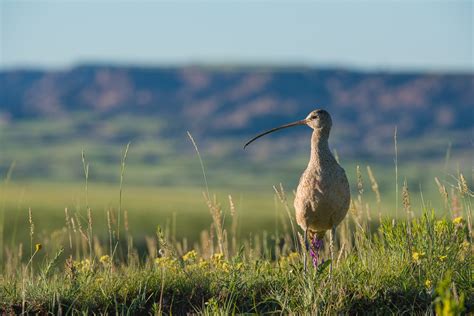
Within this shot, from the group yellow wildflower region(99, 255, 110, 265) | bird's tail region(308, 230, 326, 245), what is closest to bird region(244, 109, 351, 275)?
bird's tail region(308, 230, 326, 245)

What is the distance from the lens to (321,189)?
6316 millimetres

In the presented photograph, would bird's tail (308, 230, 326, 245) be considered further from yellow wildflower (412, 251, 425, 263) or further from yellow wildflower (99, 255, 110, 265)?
yellow wildflower (99, 255, 110, 265)

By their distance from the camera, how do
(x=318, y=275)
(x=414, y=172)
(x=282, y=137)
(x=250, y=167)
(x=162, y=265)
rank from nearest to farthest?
(x=318, y=275) → (x=162, y=265) → (x=414, y=172) → (x=250, y=167) → (x=282, y=137)

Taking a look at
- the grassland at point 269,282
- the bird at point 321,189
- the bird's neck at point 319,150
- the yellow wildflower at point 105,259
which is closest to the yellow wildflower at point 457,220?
the grassland at point 269,282

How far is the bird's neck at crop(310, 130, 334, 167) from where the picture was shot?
21.1 ft

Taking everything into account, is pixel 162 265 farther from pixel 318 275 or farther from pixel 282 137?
pixel 282 137

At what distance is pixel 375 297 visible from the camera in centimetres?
605

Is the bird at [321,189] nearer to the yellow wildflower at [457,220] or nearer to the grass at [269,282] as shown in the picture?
the grass at [269,282]

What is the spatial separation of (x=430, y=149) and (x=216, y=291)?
178337 millimetres

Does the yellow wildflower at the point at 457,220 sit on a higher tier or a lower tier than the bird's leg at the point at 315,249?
higher

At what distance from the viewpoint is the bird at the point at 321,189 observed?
6324mm

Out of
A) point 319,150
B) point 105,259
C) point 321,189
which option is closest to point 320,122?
point 319,150

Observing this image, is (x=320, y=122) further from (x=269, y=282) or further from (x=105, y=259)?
(x=105, y=259)

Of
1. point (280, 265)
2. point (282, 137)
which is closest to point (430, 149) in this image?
point (282, 137)
